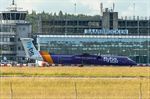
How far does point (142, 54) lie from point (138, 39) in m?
5.05

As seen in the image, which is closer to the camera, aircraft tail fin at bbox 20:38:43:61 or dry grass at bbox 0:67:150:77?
dry grass at bbox 0:67:150:77

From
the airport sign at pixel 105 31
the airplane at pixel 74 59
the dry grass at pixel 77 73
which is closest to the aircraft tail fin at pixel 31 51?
the airplane at pixel 74 59

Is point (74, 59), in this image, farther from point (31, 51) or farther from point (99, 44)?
point (99, 44)

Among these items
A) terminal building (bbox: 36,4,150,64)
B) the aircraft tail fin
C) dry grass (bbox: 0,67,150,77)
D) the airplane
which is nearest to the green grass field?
dry grass (bbox: 0,67,150,77)

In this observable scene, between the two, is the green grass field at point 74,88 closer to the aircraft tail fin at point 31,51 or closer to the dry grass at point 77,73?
the dry grass at point 77,73

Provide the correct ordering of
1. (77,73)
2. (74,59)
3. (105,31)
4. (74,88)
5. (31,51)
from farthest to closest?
1. (105,31)
2. (31,51)
3. (74,59)
4. (77,73)
5. (74,88)

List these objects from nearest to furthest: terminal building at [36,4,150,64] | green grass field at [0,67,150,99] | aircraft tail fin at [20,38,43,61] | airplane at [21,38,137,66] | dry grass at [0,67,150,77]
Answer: green grass field at [0,67,150,99] < dry grass at [0,67,150,77] < airplane at [21,38,137,66] < aircraft tail fin at [20,38,43,61] < terminal building at [36,4,150,64]

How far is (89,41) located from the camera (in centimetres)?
19612

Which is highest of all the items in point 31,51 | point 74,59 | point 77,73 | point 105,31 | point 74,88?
point 105,31

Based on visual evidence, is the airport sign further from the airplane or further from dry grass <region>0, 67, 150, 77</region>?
dry grass <region>0, 67, 150, 77</region>

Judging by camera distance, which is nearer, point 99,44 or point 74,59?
point 74,59

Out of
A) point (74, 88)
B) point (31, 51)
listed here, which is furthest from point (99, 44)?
point (74, 88)

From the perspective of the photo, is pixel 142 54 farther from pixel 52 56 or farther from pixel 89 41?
pixel 52 56

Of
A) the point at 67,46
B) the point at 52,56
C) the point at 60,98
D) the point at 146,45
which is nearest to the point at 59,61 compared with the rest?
the point at 52,56
